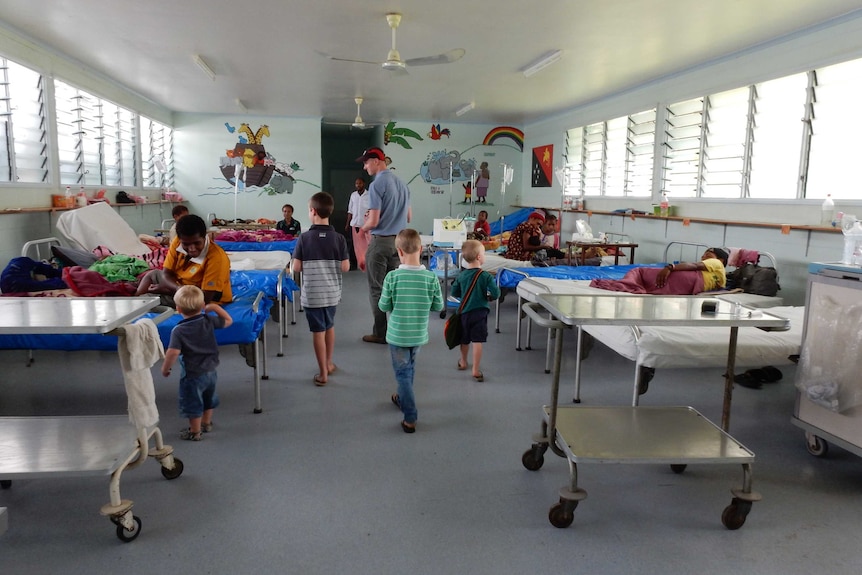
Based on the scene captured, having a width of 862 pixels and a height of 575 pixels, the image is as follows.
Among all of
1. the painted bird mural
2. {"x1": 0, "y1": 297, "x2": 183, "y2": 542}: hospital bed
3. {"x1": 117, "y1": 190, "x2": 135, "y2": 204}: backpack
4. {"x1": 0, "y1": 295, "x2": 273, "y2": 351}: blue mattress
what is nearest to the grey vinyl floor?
{"x1": 0, "y1": 297, "x2": 183, "y2": 542}: hospital bed

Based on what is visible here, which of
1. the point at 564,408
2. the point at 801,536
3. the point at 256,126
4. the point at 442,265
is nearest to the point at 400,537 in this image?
the point at 564,408

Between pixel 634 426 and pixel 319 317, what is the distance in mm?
2270

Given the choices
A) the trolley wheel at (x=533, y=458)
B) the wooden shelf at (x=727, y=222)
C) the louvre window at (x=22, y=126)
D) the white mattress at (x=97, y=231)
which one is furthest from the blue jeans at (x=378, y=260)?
the wooden shelf at (x=727, y=222)

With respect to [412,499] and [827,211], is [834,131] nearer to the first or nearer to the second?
[827,211]

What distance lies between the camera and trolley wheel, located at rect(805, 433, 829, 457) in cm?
303

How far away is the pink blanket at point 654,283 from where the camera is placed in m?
4.96

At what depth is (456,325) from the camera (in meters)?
4.23

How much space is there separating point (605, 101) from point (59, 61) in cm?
801

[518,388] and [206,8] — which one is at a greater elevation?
[206,8]

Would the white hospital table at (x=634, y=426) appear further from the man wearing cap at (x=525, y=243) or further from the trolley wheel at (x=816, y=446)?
the man wearing cap at (x=525, y=243)

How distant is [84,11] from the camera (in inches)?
202

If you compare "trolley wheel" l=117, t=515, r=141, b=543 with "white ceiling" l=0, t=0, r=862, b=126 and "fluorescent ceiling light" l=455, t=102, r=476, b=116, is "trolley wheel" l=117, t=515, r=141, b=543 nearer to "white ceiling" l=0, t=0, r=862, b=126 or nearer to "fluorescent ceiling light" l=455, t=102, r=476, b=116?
"white ceiling" l=0, t=0, r=862, b=126

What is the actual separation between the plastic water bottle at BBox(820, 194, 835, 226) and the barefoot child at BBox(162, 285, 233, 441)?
5.48 metres

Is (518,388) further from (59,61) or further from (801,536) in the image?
(59,61)
